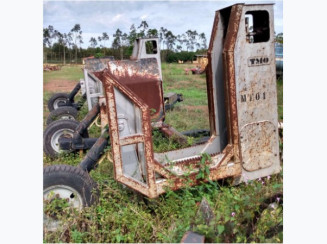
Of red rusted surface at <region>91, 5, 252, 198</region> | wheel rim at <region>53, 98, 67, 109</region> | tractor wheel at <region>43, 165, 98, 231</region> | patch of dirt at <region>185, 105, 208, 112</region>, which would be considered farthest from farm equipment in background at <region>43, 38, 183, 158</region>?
patch of dirt at <region>185, 105, 208, 112</region>

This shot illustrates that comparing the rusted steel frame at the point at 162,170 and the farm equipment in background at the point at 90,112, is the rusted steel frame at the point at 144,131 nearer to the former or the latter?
the rusted steel frame at the point at 162,170

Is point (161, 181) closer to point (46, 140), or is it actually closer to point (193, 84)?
point (46, 140)

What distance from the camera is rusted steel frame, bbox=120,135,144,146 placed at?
2840mm

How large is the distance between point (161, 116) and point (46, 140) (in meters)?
1.85

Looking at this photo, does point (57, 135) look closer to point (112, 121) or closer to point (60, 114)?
point (60, 114)

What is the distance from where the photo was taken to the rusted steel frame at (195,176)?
3047 mm

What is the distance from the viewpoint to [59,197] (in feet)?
10.2

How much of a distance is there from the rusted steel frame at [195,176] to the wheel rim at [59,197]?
74 cm

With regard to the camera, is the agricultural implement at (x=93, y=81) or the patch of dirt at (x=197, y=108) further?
the patch of dirt at (x=197, y=108)

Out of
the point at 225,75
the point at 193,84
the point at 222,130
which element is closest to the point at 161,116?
the point at 222,130

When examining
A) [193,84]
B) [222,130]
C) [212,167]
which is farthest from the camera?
[193,84]

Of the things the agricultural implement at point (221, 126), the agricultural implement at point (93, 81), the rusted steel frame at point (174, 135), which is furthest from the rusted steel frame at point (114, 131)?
the agricultural implement at point (93, 81)

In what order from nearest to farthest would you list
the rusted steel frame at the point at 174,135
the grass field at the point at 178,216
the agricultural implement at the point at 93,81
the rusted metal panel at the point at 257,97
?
the grass field at the point at 178,216 → the rusted metal panel at the point at 257,97 → the rusted steel frame at the point at 174,135 → the agricultural implement at the point at 93,81

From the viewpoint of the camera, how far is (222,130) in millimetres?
3527
